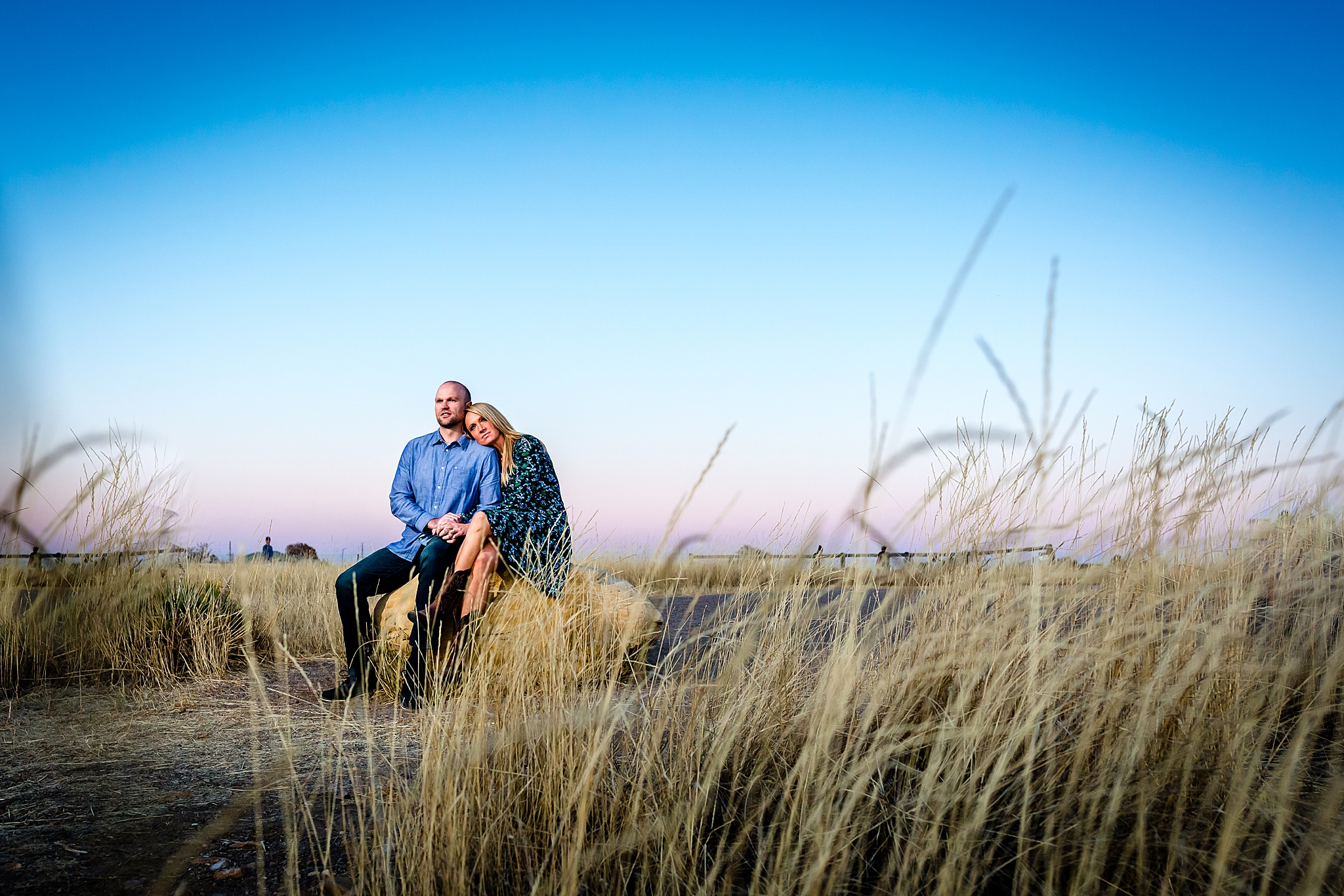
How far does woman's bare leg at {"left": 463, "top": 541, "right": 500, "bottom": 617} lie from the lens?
446 centimetres

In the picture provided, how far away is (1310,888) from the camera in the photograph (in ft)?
4.71

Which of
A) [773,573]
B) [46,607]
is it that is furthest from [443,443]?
[773,573]

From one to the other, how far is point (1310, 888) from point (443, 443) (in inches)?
177

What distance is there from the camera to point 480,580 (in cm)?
447

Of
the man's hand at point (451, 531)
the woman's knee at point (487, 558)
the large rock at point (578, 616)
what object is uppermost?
the man's hand at point (451, 531)

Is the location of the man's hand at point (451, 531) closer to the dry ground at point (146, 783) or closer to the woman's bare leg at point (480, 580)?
the woman's bare leg at point (480, 580)

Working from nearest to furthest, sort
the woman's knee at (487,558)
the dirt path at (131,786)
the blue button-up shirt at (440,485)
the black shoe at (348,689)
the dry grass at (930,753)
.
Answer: the dry grass at (930,753) → the dirt path at (131,786) → the black shoe at (348,689) → the woman's knee at (487,558) → the blue button-up shirt at (440,485)

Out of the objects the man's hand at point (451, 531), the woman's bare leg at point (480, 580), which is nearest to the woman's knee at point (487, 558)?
the woman's bare leg at point (480, 580)

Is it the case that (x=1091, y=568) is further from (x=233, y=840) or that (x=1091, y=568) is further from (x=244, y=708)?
(x=244, y=708)

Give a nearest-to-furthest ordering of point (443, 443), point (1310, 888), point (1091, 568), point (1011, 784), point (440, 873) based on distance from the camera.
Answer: point (1310, 888) < point (440, 873) < point (1011, 784) < point (1091, 568) < point (443, 443)

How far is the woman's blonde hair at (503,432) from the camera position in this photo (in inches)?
190

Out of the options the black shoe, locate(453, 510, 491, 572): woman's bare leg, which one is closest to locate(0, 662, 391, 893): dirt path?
the black shoe

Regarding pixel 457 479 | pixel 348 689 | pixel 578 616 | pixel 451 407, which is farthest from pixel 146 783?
pixel 451 407

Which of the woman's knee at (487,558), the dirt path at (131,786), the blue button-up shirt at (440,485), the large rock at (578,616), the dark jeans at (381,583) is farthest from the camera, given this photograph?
the blue button-up shirt at (440,485)
